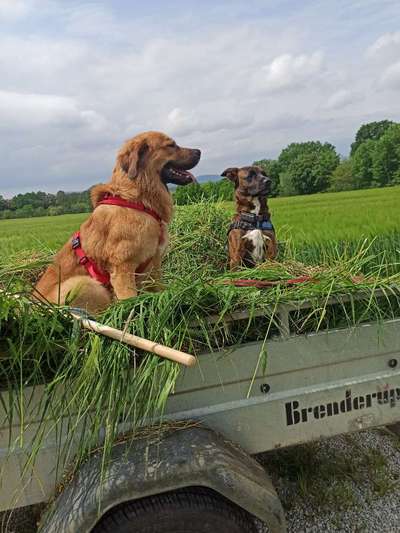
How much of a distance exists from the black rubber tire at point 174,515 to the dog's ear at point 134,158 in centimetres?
178

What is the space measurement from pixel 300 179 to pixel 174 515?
1053 inches

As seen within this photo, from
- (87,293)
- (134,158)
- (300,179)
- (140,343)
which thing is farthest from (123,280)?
(300,179)

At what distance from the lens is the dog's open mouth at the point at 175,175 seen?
2809mm

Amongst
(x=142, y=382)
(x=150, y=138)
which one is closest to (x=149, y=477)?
(x=142, y=382)

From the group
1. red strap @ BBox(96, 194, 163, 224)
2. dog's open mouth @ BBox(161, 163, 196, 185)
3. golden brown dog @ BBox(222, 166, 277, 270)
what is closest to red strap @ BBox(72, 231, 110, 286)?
red strap @ BBox(96, 194, 163, 224)

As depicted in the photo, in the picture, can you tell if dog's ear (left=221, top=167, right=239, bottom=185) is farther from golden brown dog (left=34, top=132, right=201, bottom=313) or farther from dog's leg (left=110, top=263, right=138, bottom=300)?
dog's leg (left=110, top=263, right=138, bottom=300)

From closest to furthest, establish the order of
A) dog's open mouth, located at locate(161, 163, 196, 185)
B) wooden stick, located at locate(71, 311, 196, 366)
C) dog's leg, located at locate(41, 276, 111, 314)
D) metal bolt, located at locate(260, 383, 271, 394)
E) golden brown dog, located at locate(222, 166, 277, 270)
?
1. wooden stick, located at locate(71, 311, 196, 366)
2. metal bolt, located at locate(260, 383, 271, 394)
3. dog's leg, located at locate(41, 276, 111, 314)
4. dog's open mouth, located at locate(161, 163, 196, 185)
5. golden brown dog, located at locate(222, 166, 277, 270)

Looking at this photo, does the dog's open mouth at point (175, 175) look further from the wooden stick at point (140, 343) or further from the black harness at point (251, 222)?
the wooden stick at point (140, 343)

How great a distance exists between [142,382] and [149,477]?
1.05 feet

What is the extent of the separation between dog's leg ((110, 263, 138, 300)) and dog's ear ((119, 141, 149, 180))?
55 centimetres

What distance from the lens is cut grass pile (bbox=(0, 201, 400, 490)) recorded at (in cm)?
159

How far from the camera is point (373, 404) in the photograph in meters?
2.07

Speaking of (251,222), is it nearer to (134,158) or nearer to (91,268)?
(134,158)

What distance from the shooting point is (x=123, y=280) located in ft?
8.79
